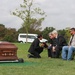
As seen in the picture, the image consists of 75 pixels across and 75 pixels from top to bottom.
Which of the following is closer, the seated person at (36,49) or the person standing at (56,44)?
the person standing at (56,44)

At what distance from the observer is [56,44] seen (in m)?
14.5

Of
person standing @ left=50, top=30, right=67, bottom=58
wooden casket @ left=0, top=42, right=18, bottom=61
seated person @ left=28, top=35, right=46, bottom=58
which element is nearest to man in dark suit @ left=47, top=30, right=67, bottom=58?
person standing @ left=50, top=30, right=67, bottom=58

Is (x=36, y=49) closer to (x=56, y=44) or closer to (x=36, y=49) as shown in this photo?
(x=36, y=49)

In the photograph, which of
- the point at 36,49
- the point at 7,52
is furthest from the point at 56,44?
the point at 7,52

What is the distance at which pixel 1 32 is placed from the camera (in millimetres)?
81125

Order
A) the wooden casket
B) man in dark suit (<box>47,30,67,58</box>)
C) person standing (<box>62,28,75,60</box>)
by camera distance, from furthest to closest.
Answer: man in dark suit (<box>47,30,67,58</box>)
person standing (<box>62,28,75,60</box>)
the wooden casket

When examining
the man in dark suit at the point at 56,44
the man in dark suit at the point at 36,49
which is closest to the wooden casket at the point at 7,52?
the man in dark suit at the point at 36,49

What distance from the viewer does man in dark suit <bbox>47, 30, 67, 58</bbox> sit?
47.1 feet

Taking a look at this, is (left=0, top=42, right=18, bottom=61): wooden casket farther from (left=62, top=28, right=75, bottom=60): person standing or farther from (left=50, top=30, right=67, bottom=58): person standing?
(left=50, top=30, right=67, bottom=58): person standing

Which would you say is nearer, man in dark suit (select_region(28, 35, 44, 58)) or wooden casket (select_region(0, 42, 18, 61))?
wooden casket (select_region(0, 42, 18, 61))

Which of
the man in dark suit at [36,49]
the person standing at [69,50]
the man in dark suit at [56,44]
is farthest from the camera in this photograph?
the man in dark suit at [36,49]

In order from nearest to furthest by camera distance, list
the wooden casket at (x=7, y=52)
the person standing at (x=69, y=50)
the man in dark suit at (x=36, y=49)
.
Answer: the wooden casket at (x=7, y=52) < the person standing at (x=69, y=50) < the man in dark suit at (x=36, y=49)

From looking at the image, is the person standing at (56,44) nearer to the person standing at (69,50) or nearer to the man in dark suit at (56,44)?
the man in dark suit at (56,44)

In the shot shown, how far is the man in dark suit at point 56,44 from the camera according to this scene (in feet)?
47.1
